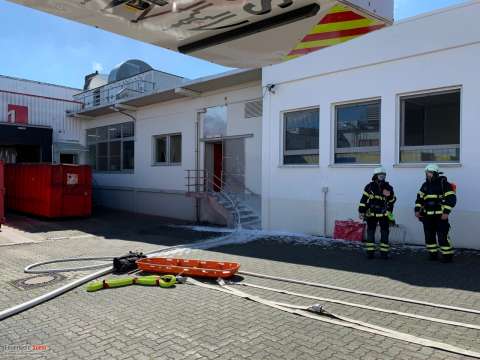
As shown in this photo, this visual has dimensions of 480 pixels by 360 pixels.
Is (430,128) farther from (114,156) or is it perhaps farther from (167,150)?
(114,156)

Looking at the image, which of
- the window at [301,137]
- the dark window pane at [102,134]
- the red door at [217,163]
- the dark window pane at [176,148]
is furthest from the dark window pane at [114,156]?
the window at [301,137]

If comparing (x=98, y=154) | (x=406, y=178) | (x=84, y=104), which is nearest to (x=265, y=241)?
(x=406, y=178)

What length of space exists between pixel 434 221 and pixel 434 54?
3923mm

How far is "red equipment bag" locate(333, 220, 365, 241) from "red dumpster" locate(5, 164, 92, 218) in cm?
1048

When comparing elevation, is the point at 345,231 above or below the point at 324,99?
below

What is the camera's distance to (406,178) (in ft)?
32.5

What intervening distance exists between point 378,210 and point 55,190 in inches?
482

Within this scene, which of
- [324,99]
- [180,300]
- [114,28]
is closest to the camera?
[114,28]

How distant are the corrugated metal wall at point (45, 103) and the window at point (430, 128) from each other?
1870 cm

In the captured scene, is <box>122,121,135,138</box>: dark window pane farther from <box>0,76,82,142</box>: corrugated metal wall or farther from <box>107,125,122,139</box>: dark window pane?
<box>0,76,82,142</box>: corrugated metal wall

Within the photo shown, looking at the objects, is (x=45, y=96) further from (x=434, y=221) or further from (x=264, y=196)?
(x=434, y=221)

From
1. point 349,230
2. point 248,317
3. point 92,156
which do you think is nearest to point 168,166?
point 92,156

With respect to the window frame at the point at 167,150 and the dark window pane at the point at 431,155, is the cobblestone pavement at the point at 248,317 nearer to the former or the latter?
the dark window pane at the point at 431,155

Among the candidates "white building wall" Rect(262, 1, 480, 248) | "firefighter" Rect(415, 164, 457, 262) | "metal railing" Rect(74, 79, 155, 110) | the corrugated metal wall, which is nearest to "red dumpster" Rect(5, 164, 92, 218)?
"metal railing" Rect(74, 79, 155, 110)
